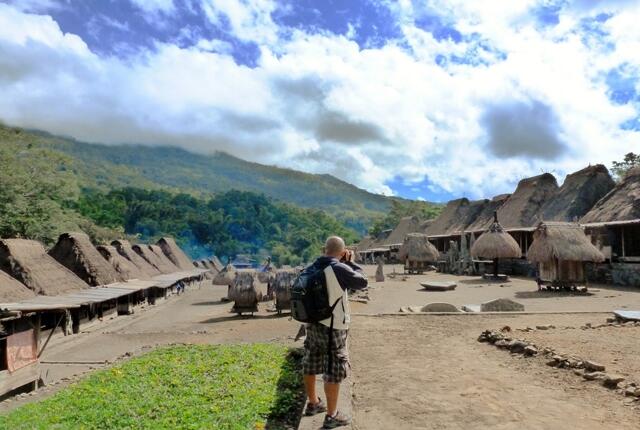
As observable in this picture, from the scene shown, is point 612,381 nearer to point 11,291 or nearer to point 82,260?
point 11,291

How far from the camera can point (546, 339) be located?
29.4 feet

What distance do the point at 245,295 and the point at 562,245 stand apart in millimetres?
12922

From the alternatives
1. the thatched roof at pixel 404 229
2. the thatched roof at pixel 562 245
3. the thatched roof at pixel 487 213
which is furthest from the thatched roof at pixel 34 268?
the thatched roof at pixel 404 229

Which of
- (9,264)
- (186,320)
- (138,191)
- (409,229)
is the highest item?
(138,191)

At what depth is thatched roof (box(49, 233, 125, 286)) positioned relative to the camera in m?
19.6

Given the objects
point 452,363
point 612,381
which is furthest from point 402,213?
point 612,381

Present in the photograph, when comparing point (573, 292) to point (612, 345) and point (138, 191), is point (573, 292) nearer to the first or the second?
point (612, 345)

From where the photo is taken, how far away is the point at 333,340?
457 cm

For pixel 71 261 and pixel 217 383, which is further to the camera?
pixel 71 261

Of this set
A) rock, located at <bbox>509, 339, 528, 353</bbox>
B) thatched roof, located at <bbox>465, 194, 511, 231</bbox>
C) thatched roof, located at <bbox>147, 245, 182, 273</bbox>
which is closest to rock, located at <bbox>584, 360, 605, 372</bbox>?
rock, located at <bbox>509, 339, 528, 353</bbox>

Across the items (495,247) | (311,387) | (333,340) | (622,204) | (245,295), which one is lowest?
(245,295)

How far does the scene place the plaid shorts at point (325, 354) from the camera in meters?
4.49

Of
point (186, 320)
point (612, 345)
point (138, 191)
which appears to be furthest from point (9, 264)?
point (138, 191)

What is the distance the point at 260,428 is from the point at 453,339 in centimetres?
585
